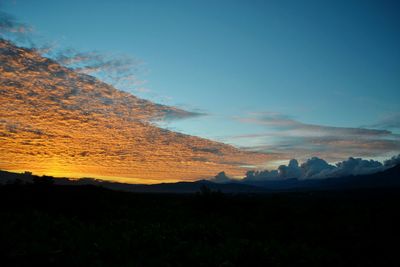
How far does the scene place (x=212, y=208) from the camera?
98.5 ft

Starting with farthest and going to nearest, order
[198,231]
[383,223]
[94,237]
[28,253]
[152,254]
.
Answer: [383,223], [198,231], [94,237], [152,254], [28,253]

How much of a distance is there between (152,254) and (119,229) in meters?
5.31

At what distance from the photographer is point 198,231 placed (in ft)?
49.7

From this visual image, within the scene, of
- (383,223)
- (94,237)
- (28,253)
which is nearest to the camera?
(28,253)

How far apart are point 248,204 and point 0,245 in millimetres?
26508

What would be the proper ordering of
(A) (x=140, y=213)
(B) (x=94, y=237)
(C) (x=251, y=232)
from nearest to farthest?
(B) (x=94, y=237) → (C) (x=251, y=232) → (A) (x=140, y=213)

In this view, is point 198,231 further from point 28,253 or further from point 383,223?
point 383,223

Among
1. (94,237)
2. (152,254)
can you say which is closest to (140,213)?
(94,237)

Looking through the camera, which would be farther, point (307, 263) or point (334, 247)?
point (334, 247)

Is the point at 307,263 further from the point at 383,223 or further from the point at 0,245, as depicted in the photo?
the point at 383,223

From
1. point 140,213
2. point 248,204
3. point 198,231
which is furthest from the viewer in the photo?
point 248,204

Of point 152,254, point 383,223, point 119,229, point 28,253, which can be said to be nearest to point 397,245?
point 383,223

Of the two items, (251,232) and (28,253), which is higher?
(28,253)

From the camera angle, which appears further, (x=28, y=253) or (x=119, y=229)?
(x=119, y=229)
